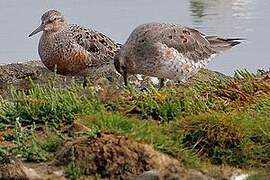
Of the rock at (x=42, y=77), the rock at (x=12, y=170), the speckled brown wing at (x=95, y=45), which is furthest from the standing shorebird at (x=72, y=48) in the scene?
the rock at (x=12, y=170)

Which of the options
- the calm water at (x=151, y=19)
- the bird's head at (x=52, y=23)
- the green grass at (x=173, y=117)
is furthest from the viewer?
the calm water at (x=151, y=19)

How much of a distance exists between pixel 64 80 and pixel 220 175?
640 centimetres

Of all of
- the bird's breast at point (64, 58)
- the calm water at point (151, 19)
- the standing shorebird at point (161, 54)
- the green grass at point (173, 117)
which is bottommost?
the calm water at point (151, 19)

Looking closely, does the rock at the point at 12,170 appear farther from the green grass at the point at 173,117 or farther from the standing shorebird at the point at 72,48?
the standing shorebird at the point at 72,48

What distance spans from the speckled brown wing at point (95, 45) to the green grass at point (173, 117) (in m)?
3.89

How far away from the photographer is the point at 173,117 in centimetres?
752

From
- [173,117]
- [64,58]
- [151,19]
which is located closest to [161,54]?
[64,58]

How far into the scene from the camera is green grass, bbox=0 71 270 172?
6715 mm

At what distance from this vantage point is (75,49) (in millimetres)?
12383

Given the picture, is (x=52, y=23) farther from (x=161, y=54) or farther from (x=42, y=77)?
(x=161, y=54)

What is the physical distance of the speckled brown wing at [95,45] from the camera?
492 inches

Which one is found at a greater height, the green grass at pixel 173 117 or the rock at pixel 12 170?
the rock at pixel 12 170

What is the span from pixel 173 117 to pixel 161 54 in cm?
353

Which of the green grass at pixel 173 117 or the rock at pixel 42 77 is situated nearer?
the green grass at pixel 173 117
